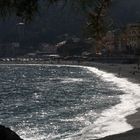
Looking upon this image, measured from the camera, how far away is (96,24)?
10.5 meters

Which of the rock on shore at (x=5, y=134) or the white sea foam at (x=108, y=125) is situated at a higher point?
the rock on shore at (x=5, y=134)

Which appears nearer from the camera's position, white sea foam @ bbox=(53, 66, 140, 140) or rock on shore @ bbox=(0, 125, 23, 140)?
rock on shore @ bbox=(0, 125, 23, 140)

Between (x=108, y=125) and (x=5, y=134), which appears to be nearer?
(x=5, y=134)

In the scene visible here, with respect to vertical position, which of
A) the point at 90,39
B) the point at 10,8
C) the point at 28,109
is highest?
the point at 10,8

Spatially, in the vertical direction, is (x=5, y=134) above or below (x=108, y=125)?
above

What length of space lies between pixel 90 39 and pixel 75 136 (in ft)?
73.7

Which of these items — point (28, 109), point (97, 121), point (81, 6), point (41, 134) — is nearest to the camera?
point (81, 6)

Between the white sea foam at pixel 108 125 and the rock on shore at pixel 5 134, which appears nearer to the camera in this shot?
the rock on shore at pixel 5 134

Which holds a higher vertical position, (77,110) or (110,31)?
(110,31)

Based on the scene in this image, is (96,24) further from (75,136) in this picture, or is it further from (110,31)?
(75,136)

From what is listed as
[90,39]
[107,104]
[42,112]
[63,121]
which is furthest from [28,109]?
[90,39]

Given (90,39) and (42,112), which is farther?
(42,112)

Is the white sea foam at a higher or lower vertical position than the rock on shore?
lower

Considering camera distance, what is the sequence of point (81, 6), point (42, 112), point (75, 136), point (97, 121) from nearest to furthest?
point (81, 6), point (75, 136), point (97, 121), point (42, 112)
